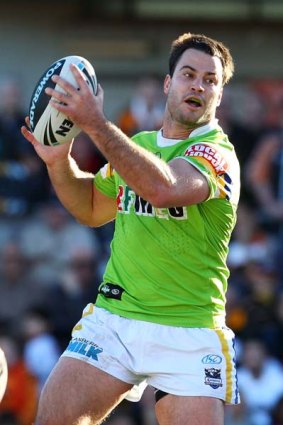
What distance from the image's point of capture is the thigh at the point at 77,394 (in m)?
6.27

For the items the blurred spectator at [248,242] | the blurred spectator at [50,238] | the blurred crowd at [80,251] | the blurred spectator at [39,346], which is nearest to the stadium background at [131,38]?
the blurred crowd at [80,251]

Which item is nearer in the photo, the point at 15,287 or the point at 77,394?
the point at 77,394

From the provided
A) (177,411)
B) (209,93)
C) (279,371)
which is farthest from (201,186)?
(279,371)

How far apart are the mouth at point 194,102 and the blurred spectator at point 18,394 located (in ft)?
17.0

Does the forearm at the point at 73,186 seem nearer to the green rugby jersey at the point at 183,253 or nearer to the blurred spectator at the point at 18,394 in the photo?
the green rugby jersey at the point at 183,253

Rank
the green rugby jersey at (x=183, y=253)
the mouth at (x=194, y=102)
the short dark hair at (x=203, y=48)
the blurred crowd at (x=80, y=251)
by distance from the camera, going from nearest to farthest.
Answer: the green rugby jersey at (x=183, y=253) < the mouth at (x=194, y=102) < the short dark hair at (x=203, y=48) < the blurred crowd at (x=80, y=251)

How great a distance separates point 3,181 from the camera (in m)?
12.3

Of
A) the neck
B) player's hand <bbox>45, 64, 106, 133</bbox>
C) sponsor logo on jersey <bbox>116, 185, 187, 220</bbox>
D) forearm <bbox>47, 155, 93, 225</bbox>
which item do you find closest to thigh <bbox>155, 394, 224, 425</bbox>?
sponsor logo on jersey <bbox>116, 185, 187, 220</bbox>

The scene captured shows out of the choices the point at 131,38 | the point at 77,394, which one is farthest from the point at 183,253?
the point at 131,38

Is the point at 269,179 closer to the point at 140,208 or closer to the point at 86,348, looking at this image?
the point at 140,208

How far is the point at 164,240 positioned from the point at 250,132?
637cm

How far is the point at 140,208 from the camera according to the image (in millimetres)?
6527

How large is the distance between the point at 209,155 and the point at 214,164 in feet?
0.18

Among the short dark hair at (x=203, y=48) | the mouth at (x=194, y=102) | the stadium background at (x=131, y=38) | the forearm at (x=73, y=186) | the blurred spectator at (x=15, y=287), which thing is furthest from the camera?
the stadium background at (x=131, y=38)
